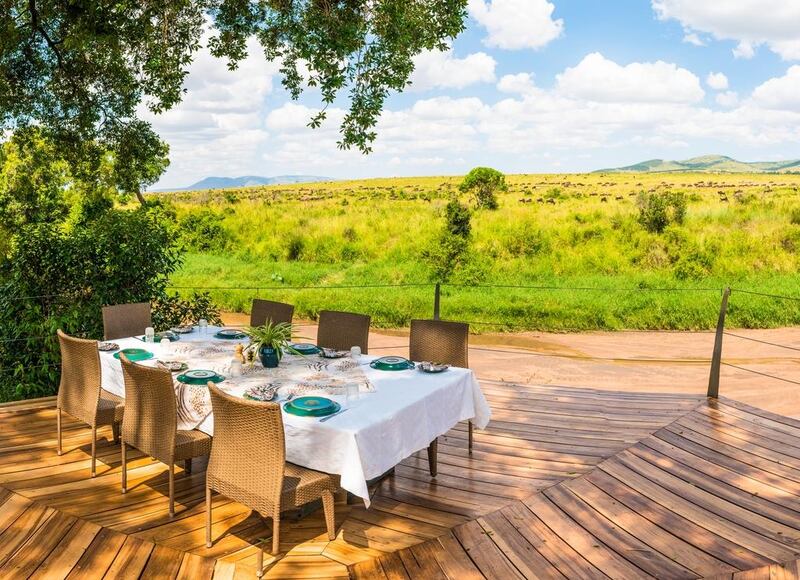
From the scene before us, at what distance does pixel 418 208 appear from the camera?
81.8 ft

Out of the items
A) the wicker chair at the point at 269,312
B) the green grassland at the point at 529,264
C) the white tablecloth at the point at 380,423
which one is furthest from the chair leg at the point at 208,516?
the green grassland at the point at 529,264

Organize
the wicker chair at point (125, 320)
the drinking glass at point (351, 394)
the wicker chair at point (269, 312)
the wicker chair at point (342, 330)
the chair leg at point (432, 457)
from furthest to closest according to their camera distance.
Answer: the wicker chair at point (269, 312)
the wicker chair at point (125, 320)
the wicker chair at point (342, 330)
the chair leg at point (432, 457)
the drinking glass at point (351, 394)

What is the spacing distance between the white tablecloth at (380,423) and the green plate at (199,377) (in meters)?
0.09

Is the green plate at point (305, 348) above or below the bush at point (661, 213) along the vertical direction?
below

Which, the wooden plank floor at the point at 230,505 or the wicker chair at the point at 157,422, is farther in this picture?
the wicker chair at the point at 157,422

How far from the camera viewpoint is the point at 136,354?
4270 millimetres

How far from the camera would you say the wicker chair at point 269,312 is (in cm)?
543

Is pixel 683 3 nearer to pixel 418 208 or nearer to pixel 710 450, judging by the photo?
pixel 710 450

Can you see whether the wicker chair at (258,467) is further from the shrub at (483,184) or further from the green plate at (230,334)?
the shrub at (483,184)

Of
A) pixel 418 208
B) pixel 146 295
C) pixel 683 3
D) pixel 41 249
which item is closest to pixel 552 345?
pixel 683 3

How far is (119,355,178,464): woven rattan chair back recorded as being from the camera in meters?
3.51

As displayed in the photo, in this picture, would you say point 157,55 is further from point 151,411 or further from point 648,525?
point 648,525

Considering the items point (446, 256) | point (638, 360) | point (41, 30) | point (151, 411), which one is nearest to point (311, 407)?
point (151, 411)

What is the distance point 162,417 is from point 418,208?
21.8 m
